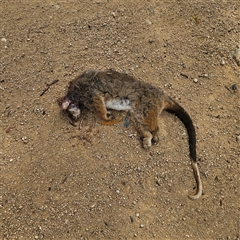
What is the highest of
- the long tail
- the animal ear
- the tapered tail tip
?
the animal ear

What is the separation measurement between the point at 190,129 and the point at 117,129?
4.69ft

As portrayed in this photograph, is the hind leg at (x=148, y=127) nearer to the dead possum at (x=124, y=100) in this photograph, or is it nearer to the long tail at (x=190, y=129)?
A: the dead possum at (x=124, y=100)

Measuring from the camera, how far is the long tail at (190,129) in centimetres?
498

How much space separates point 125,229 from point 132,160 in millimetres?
1220

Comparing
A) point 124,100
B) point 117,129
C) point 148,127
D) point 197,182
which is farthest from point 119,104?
point 197,182

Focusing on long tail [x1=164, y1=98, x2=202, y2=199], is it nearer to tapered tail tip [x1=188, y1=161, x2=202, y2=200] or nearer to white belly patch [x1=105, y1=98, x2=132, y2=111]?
tapered tail tip [x1=188, y1=161, x2=202, y2=200]

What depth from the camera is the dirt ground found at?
→ 4.71 meters

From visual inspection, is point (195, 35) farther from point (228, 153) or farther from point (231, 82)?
point (228, 153)

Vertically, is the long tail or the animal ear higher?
the animal ear

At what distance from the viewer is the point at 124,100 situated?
18.2 feet

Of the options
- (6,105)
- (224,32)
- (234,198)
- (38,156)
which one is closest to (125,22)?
(224,32)

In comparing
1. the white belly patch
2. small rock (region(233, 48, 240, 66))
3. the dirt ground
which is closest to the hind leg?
the dirt ground

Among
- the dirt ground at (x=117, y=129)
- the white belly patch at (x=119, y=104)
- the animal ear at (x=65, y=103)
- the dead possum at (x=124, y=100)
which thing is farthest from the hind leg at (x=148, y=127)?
the animal ear at (x=65, y=103)

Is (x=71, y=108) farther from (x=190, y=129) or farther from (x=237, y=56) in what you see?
(x=237, y=56)
